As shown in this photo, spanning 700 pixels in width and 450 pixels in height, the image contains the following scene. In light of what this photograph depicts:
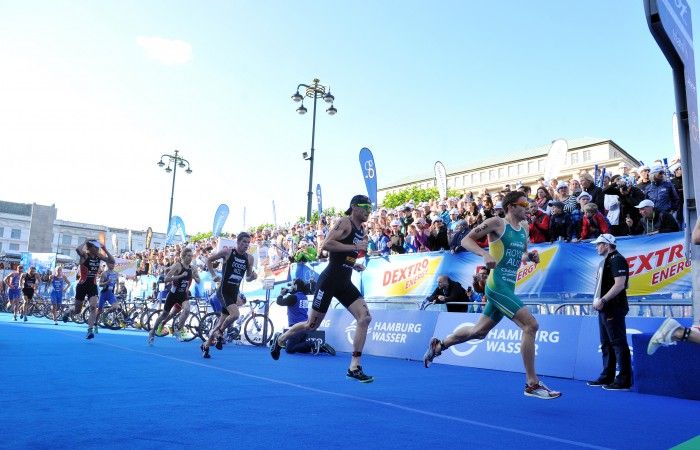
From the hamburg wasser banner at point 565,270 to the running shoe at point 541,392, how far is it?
473 centimetres

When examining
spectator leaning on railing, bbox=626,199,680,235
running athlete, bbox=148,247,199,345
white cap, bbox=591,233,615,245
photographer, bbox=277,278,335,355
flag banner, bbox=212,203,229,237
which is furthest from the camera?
flag banner, bbox=212,203,229,237

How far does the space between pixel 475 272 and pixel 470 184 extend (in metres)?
101

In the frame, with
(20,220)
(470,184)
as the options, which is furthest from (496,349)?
(20,220)

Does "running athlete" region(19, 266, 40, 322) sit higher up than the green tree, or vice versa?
the green tree

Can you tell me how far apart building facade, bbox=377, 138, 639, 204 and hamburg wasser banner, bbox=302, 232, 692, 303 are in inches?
2950

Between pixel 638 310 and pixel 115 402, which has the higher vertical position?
pixel 638 310

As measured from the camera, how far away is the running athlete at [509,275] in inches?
227

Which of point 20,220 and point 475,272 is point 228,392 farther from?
point 20,220

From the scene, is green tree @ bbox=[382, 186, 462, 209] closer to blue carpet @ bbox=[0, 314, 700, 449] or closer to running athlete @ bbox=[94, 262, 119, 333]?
running athlete @ bbox=[94, 262, 119, 333]

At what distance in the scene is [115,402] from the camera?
4.80 metres

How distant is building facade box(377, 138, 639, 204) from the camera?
91.0 metres

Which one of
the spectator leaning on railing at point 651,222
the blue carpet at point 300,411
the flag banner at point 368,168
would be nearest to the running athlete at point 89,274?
the blue carpet at point 300,411

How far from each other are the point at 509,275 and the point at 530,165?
100 metres

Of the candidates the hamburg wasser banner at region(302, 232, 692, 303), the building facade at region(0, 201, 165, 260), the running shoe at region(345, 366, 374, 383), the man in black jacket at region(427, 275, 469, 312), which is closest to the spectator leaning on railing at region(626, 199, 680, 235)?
the hamburg wasser banner at region(302, 232, 692, 303)
